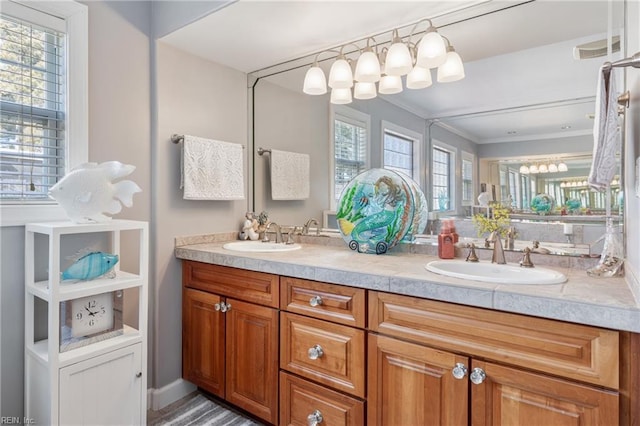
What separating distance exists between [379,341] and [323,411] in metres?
0.45

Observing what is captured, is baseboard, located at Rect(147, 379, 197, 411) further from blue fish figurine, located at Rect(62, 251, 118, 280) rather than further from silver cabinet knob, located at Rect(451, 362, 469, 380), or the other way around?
silver cabinet knob, located at Rect(451, 362, 469, 380)

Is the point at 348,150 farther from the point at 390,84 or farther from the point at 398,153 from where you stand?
the point at 390,84

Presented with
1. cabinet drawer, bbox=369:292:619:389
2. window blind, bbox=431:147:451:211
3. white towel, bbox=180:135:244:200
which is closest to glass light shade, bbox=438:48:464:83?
window blind, bbox=431:147:451:211

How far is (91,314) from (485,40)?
2.33 m

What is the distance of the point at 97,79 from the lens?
188cm

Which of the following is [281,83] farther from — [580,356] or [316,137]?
[580,356]

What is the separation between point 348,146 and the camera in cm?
231

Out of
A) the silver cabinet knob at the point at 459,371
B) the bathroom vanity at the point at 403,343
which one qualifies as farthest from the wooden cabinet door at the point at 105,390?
the silver cabinet knob at the point at 459,371

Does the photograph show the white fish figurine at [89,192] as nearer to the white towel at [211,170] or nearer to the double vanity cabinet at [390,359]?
the white towel at [211,170]

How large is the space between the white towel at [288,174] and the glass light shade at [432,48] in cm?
105

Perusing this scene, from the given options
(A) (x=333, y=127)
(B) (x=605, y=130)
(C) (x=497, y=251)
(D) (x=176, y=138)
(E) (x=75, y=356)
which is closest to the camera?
(B) (x=605, y=130)

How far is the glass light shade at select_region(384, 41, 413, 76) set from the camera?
1806 mm

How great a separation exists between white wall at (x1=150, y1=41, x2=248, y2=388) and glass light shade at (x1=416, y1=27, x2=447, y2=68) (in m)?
1.37

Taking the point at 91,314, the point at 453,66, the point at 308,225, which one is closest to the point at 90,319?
the point at 91,314
